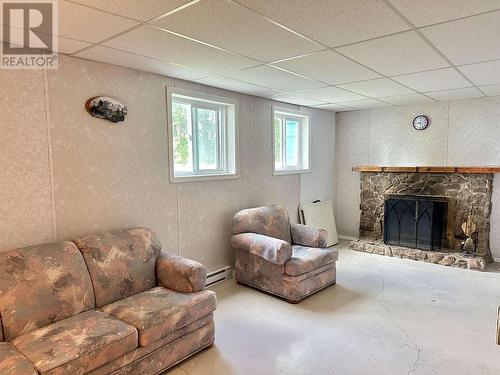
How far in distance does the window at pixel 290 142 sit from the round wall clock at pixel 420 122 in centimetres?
166

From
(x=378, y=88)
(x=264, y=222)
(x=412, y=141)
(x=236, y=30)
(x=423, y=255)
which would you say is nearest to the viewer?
(x=236, y=30)

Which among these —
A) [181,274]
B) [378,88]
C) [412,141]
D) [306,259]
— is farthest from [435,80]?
[181,274]

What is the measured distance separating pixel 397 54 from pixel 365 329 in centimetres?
230

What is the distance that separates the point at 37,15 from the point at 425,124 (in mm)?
5006

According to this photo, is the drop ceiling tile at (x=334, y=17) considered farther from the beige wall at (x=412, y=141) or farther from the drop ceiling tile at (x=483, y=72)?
the beige wall at (x=412, y=141)

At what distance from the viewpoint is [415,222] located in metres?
4.95

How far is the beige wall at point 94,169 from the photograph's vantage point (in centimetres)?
237

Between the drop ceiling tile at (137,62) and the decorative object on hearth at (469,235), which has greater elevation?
the drop ceiling tile at (137,62)

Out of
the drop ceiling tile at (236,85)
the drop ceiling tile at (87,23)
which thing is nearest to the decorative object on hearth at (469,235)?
the drop ceiling tile at (236,85)

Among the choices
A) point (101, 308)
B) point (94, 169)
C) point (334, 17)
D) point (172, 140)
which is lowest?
point (101, 308)

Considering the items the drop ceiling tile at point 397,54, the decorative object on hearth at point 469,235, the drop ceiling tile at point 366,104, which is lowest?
the decorative object on hearth at point 469,235

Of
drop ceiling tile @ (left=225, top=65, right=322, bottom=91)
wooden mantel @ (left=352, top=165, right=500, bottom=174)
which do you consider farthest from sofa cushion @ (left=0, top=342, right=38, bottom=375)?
wooden mantel @ (left=352, top=165, right=500, bottom=174)

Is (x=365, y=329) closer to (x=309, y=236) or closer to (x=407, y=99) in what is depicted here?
(x=309, y=236)

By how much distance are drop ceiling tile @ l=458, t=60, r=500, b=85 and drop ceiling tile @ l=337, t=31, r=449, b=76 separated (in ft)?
1.00
